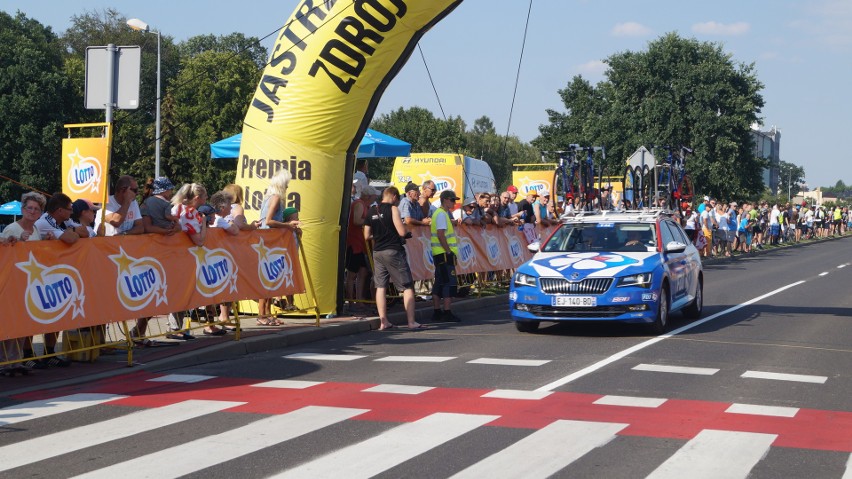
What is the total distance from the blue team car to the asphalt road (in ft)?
1.26

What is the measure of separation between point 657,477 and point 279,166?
9835 mm

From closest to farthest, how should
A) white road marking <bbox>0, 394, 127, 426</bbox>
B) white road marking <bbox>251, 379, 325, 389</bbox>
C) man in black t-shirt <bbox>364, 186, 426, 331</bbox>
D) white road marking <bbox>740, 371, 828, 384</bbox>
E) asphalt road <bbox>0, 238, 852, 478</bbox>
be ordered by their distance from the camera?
asphalt road <bbox>0, 238, 852, 478</bbox> → white road marking <bbox>0, 394, 127, 426</bbox> → white road marking <bbox>251, 379, 325, 389</bbox> → white road marking <bbox>740, 371, 828, 384</bbox> → man in black t-shirt <bbox>364, 186, 426, 331</bbox>

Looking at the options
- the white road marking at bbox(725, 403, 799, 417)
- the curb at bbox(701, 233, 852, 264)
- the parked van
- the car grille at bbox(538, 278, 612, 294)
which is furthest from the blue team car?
the curb at bbox(701, 233, 852, 264)

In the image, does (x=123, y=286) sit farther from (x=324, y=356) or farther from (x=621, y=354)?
(x=621, y=354)

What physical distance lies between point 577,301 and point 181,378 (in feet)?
18.0

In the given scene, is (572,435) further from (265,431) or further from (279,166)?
(279,166)

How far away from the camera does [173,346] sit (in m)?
12.4

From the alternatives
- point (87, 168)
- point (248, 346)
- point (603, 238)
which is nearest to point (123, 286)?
point (87, 168)

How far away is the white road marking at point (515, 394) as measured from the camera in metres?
9.23

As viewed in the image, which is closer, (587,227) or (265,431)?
(265,431)

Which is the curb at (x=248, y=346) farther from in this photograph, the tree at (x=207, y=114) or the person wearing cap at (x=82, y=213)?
the tree at (x=207, y=114)

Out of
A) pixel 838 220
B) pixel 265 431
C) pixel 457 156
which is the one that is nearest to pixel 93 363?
pixel 265 431

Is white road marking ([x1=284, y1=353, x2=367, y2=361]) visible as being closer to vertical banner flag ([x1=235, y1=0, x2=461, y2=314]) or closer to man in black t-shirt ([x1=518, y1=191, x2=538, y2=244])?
vertical banner flag ([x1=235, y1=0, x2=461, y2=314])

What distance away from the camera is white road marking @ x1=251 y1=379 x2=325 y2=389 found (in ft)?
32.5
